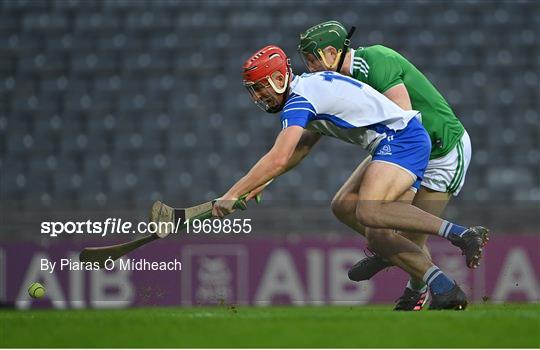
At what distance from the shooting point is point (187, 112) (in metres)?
14.1

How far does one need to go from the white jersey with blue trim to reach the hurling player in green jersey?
377mm

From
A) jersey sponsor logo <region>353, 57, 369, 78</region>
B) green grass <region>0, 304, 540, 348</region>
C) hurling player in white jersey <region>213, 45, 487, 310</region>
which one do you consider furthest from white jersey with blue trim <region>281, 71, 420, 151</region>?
green grass <region>0, 304, 540, 348</region>

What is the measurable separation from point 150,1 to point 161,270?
782cm

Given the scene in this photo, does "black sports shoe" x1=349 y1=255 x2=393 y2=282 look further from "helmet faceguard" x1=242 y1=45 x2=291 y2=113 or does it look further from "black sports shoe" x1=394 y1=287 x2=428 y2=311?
"helmet faceguard" x1=242 y1=45 x2=291 y2=113

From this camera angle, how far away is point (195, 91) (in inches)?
564

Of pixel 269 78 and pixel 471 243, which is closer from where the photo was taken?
pixel 471 243

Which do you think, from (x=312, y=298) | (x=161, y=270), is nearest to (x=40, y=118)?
(x=312, y=298)

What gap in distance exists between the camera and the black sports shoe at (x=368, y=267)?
7.05 m

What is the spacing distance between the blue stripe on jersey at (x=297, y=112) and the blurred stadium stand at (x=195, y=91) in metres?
6.81

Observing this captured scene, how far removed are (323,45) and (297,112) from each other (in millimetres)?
1093

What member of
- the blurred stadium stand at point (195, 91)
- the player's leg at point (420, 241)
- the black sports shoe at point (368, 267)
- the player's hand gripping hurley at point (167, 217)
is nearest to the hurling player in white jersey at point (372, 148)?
the player's hand gripping hurley at point (167, 217)

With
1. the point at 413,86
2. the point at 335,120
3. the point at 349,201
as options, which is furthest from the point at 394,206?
the point at 413,86

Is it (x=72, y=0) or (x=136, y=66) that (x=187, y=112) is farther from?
(x=72, y=0)

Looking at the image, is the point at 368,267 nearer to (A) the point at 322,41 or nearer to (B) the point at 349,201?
(B) the point at 349,201
